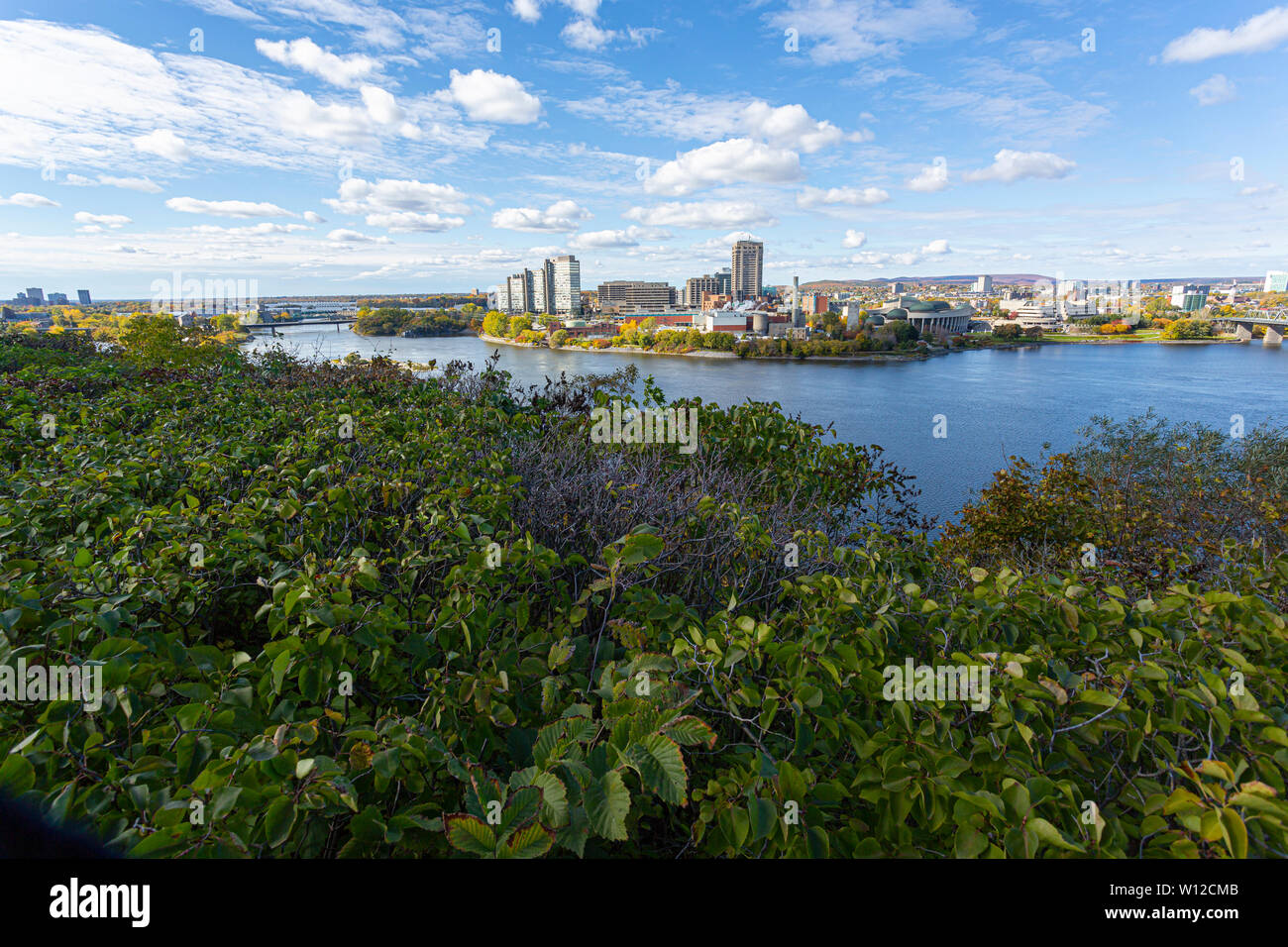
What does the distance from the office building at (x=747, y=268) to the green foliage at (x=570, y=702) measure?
629 feet

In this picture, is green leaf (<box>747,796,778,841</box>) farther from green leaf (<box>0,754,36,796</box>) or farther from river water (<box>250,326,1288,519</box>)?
river water (<box>250,326,1288,519</box>)

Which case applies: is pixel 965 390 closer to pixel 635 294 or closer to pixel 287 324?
pixel 287 324

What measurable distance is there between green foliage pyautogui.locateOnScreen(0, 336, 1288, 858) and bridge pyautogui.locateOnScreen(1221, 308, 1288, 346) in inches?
3451

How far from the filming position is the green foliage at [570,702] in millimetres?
1556

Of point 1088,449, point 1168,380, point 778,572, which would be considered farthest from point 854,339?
Result: point 778,572

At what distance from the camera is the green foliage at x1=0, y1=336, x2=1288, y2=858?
1.56 m

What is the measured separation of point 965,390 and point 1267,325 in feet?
175

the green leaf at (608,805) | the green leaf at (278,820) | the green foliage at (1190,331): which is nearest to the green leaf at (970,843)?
the green leaf at (608,805)

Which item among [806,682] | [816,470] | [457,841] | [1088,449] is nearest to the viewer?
[457,841]

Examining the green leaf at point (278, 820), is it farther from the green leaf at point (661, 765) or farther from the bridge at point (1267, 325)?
the bridge at point (1267, 325)

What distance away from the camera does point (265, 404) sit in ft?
22.7
